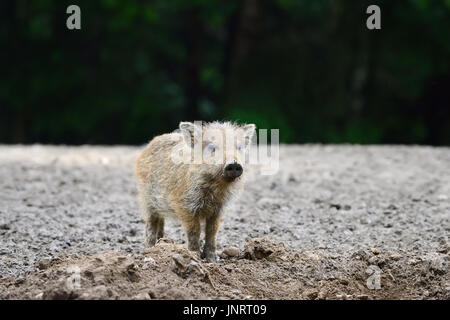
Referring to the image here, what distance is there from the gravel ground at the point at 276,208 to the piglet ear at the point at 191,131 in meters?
1.08

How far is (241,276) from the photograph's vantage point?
16.4 ft

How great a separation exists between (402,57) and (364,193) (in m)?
10.7

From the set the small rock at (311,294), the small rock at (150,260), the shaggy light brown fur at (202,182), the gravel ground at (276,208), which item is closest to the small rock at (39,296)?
the small rock at (150,260)

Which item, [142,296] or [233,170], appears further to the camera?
[233,170]

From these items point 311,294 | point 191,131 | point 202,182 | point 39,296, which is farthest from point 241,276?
point 39,296

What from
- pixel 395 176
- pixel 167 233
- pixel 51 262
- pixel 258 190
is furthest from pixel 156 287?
pixel 395 176

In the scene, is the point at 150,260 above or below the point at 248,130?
below

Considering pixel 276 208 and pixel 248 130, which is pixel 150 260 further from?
pixel 276 208

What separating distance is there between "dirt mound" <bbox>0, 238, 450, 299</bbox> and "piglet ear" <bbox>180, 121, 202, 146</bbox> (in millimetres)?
852

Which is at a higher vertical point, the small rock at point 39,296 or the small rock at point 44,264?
the small rock at point 39,296

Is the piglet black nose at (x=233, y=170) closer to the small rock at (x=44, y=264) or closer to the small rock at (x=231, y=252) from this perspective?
the small rock at (x=231, y=252)

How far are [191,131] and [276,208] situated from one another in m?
2.06

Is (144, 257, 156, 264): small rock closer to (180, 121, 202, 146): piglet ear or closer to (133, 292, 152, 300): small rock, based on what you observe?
(133, 292, 152, 300): small rock

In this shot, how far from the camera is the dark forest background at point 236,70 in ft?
56.7
